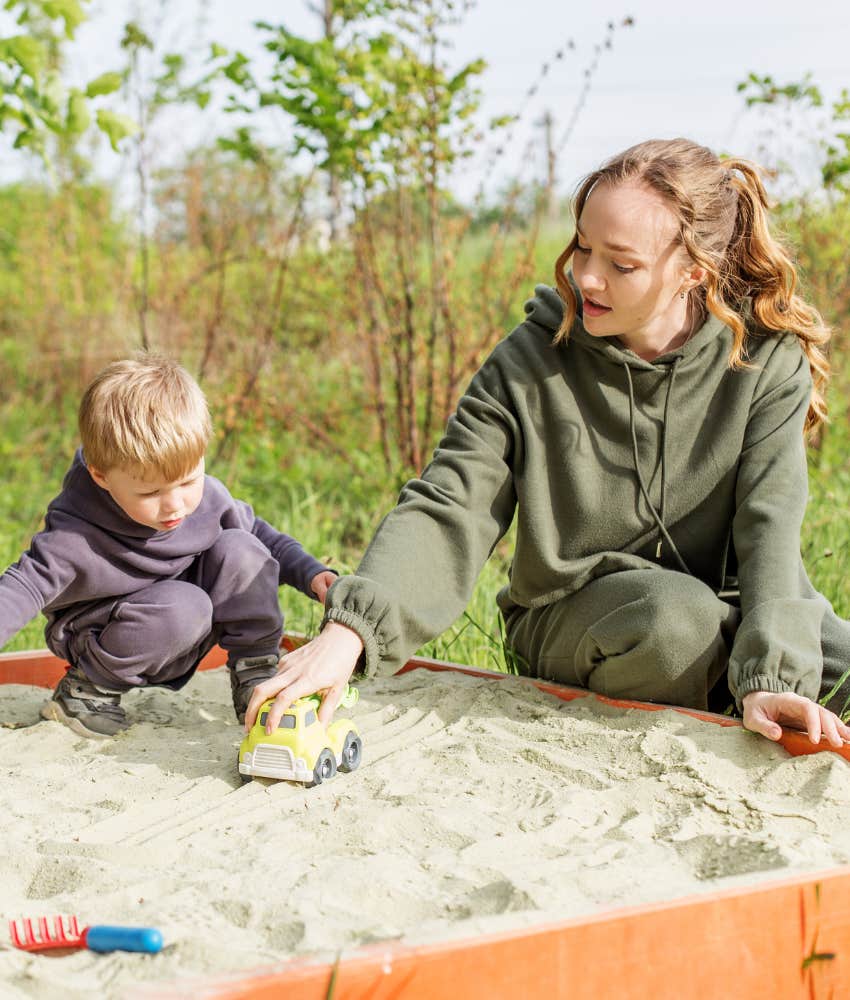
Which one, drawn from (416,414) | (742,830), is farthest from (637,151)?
(416,414)

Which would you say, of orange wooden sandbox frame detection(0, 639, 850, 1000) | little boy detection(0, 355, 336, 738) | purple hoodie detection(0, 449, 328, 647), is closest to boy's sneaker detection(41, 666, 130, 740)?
little boy detection(0, 355, 336, 738)

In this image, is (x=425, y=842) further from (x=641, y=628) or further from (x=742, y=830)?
(x=641, y=628)

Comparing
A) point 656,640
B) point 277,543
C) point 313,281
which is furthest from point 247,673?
point 313,281

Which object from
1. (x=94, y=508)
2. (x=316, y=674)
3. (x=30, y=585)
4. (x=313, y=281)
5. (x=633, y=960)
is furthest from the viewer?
(x=313, y=281)

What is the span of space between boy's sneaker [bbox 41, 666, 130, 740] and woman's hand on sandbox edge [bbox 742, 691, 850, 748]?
1322 mm

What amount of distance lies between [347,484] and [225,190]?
8.11 ft

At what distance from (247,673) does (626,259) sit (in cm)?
120

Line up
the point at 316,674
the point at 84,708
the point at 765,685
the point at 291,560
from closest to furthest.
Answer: the point at 316,674 → the point at 765,685 → the point at 84,708 → the point at 291,560

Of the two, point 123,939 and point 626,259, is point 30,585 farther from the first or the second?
point 626,259

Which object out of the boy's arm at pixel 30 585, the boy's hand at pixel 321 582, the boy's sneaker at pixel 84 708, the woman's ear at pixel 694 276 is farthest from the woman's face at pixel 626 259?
the boy's sneaker at pixel 84 708

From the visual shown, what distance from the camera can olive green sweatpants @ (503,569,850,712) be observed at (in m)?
2.40

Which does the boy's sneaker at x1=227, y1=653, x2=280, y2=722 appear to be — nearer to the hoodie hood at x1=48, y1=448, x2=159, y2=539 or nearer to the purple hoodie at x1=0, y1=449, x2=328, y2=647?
the purple hoodie at x1=0, y1=449, x2=328, y2=647

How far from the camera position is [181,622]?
2477 mm

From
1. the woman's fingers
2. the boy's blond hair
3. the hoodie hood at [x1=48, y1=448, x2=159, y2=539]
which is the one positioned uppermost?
the boy's blond hair
